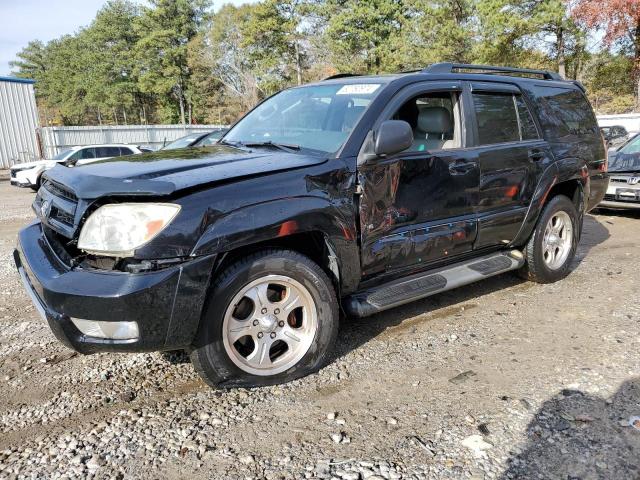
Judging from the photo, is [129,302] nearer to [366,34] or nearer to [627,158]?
[627,158]

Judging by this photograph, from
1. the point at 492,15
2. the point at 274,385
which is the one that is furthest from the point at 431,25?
the point at 274,385

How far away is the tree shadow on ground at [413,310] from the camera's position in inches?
142

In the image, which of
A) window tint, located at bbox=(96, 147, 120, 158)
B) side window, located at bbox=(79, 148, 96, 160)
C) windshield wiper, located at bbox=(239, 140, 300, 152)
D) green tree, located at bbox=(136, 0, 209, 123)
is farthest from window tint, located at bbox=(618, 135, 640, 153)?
green tree, located at bbox=(136, 0, 209, 123)

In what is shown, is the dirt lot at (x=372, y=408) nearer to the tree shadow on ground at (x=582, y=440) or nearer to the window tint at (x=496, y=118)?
the tree shadow on ground at (x=582, y=440)

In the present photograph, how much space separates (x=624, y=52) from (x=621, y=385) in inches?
1233

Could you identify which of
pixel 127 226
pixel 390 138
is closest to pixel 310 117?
pixel 390 138

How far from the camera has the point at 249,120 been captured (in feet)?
13.8

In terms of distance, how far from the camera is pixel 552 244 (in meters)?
4.78

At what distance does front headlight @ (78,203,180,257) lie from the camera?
2.42 m

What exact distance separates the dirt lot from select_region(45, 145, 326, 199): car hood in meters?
1.24

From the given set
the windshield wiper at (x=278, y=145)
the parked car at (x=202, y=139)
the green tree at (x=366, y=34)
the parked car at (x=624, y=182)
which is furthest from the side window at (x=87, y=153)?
the green tree at (x=366, y=34)

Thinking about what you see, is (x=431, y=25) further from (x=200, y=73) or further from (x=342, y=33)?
(x=200, y=73)

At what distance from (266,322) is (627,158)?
7.87 metres

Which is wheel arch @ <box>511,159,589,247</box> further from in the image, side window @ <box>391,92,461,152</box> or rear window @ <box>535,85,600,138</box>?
side window @ <box>391,92,461,152</box>
